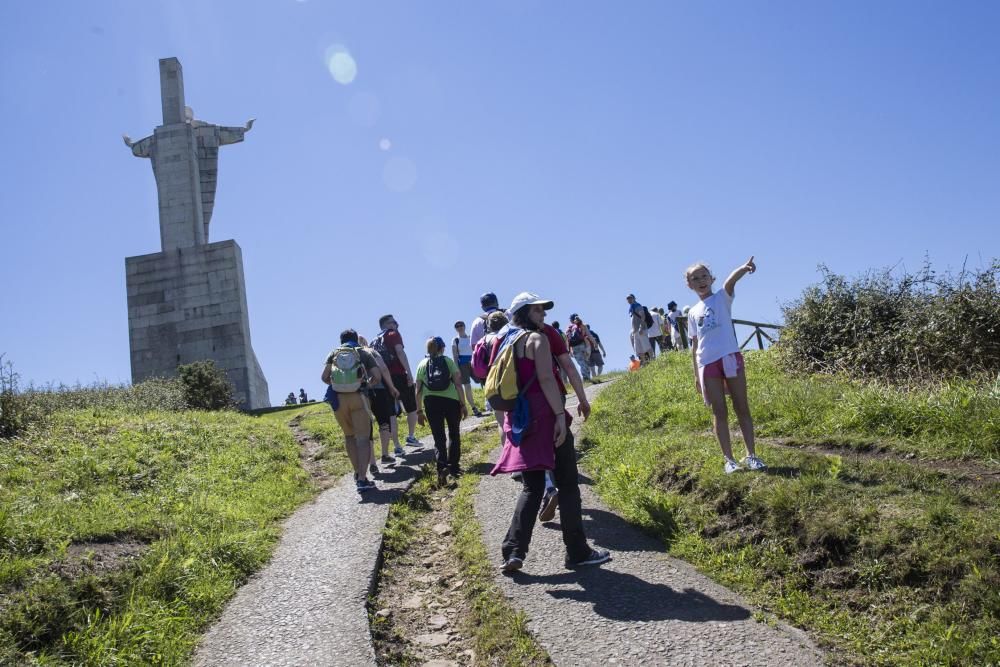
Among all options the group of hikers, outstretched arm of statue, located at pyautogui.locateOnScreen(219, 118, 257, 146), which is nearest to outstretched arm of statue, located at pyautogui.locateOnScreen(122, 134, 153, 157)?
outstretched arm of statue, located at pyautogui.locateOnScreen(219, 118, 257, 146)

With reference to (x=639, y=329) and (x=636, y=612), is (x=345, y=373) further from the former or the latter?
(x=639, y=329)

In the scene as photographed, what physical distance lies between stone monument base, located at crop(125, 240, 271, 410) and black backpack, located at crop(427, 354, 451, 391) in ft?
59.6

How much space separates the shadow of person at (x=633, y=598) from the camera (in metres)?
4.38

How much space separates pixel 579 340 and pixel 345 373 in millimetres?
10298

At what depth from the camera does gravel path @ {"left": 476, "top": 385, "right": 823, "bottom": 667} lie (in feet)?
12.8

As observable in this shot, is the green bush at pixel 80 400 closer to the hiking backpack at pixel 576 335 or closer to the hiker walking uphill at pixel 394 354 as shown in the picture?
the hiker walking uphill at pixel 394 354

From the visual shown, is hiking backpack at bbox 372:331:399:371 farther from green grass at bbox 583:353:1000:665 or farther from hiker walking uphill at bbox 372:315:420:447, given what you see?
green grass at bbox 583:353:1000:665

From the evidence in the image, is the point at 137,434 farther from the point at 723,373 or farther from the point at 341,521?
the point at 723,373

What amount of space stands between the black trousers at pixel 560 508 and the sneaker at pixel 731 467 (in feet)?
4.78

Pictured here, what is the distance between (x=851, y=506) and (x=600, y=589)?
1.67 m

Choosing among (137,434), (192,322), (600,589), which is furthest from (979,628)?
(192,322)

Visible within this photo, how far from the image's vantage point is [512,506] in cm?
707

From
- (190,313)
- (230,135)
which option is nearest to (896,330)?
(190,313)

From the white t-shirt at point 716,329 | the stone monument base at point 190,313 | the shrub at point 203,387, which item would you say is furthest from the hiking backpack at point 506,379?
the stone monument base at point 190,313
